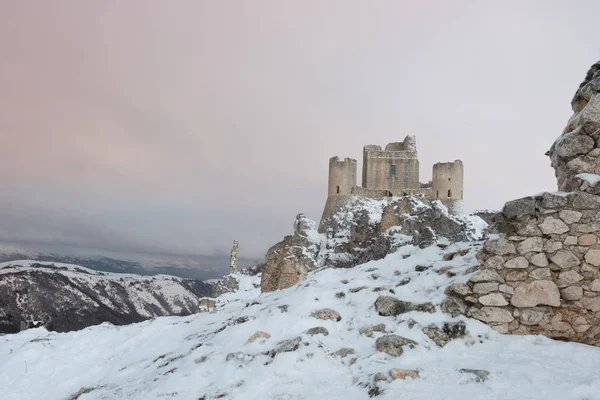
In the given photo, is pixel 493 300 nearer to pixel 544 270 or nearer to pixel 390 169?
pixel 544 270

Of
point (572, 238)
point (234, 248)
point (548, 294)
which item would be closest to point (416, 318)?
point (548, 294)

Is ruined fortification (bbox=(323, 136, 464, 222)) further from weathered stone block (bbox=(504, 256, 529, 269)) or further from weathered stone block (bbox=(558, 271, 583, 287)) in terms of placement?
weathered stone block (bbox=(558, 271, 583, 287))

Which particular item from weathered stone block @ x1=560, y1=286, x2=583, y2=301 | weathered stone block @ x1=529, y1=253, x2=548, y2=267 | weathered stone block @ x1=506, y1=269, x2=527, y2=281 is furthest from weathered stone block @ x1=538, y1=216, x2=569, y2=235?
weathered stone block @ x1=560, y1=286, x2=583, y2=301

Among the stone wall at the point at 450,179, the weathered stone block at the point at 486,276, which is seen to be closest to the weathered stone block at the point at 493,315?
the weathered stone block at the point at 486,276

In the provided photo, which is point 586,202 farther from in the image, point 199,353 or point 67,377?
point 67,377

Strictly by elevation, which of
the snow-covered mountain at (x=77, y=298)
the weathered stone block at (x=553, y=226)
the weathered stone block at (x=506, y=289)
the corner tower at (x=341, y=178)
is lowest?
the snow-covered mountain at (x=77, y=298)

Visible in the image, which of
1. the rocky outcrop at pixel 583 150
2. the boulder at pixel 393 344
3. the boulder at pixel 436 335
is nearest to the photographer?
the boulder at pixel 393 344

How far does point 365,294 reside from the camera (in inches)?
246

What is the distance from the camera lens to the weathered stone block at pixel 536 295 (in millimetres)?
4832

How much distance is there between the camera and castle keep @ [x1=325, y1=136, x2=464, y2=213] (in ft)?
144

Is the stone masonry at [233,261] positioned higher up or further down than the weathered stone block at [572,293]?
further down

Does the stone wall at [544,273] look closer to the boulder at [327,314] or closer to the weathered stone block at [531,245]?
the weathered stone block at [531,245]

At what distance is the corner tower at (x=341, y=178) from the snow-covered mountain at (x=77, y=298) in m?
33.3

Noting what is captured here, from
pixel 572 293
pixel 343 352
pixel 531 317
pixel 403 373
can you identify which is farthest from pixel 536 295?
pixel 343 352
